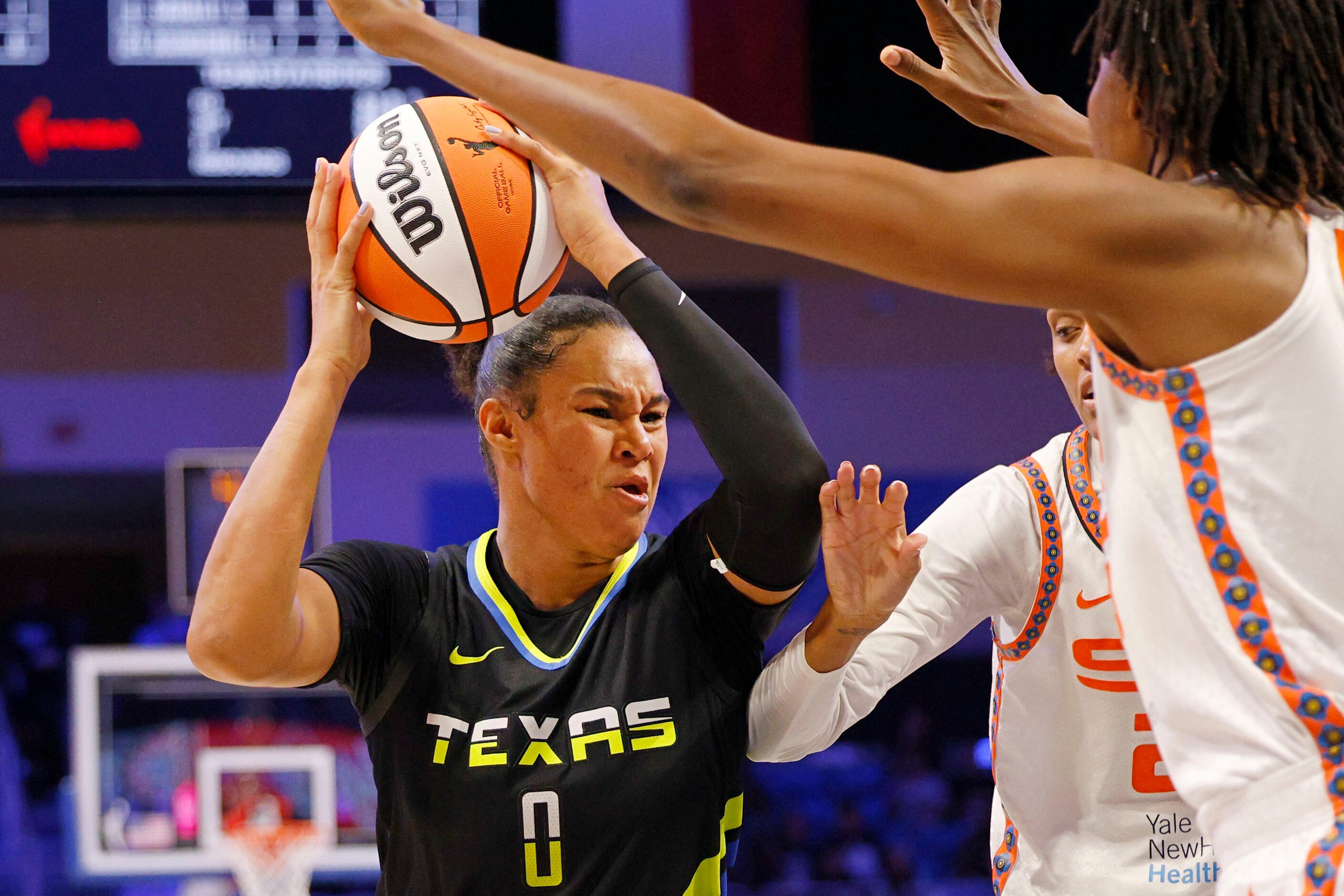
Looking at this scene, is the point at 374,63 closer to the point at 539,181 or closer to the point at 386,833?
the point at 539,181

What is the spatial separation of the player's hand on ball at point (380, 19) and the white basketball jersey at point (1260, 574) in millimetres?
904

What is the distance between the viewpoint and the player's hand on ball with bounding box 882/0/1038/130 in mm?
2426

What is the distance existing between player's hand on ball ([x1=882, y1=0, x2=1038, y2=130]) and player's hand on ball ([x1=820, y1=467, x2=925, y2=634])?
0.77 metres

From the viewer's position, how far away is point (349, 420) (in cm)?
721

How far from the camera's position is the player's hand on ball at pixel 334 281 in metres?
2.16

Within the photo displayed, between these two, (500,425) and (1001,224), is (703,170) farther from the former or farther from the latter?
(500,425)

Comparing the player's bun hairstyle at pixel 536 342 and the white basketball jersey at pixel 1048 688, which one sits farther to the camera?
the player's bun hairstyle at pixel 536 342

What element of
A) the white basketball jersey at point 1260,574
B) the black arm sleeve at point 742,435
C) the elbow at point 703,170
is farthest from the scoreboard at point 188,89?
the white basketball jersey at point 1260,574

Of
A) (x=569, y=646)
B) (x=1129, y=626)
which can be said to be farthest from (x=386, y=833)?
(x=1129, y=626)

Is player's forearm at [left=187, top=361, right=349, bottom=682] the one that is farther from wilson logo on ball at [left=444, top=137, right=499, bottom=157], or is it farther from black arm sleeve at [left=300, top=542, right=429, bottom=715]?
wilson logo on ball at [left=444, top=137, right=499, bottom=157]

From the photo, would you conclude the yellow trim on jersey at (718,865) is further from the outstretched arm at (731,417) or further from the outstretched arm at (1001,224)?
the outstretched arm at (1001,224)

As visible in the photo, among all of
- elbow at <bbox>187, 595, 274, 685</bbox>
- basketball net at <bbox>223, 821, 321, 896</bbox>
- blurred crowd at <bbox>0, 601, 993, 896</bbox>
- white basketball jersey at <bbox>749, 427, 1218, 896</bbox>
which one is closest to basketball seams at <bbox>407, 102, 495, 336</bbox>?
elbow at <bbox>187, 595, 274, 685</bbox>

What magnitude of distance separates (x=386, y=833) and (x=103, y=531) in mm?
5479

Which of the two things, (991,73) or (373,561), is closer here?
(373,561)
